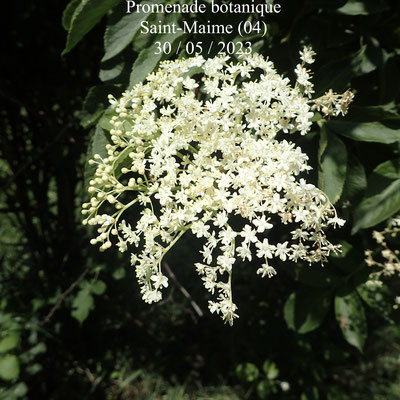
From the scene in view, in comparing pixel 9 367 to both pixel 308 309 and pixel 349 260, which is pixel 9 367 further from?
pixel 349 260

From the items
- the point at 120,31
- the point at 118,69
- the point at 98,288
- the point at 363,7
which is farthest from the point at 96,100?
the point at 98,288

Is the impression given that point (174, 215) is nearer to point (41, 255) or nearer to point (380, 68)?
point (380, 68)

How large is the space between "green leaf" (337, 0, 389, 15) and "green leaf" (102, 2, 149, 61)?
0.57m

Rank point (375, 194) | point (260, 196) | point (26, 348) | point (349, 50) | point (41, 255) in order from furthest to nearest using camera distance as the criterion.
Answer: point (41, 255), point (26, 348), point (349, 50), point (375, 194), point (260, 196)

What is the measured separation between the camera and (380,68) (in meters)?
1.23

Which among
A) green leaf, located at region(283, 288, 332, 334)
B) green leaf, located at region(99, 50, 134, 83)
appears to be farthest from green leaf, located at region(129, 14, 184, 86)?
green leaf, located at region(283, 288, 332, 334)

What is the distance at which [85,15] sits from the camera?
957mm

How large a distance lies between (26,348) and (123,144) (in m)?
1.38

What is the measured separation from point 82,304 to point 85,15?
4.31 feet

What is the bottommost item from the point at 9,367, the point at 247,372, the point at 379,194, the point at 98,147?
the point at 247,372

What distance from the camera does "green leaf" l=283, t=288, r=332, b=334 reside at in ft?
5.07

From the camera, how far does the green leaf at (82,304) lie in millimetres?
1767

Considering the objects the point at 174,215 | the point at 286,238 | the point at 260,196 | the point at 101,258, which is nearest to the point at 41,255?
the point at 101,258

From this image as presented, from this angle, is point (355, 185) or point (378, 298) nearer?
point (355, 185)
